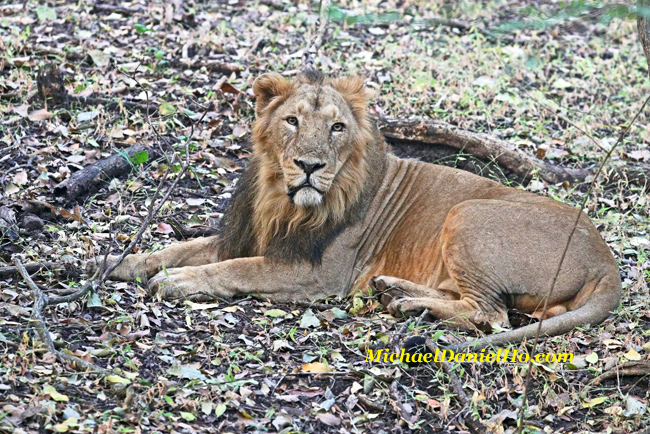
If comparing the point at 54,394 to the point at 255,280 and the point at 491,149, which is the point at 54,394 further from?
the point at 491,149

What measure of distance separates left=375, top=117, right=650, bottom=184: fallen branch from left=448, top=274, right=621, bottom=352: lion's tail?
228 centimetres

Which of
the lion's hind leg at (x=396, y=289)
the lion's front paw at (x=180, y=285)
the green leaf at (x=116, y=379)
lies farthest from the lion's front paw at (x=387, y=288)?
the green leaf at (x=116, y=379)

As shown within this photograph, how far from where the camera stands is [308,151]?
201 inches

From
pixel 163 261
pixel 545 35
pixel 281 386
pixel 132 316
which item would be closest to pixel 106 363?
pixel 132 316

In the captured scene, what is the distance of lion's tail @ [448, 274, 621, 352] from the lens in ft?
15.1

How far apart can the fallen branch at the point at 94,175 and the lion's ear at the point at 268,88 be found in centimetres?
115

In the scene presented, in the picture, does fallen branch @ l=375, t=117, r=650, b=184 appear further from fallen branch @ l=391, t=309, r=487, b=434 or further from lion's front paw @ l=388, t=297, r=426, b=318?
fallen branch @ l=391, t=309, r=487, b=434

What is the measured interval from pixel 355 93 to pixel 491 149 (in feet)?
6.45

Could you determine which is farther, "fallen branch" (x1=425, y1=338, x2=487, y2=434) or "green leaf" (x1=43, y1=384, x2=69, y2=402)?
"fallen branch" (x1=425, y1=338, x2=487, y2=434)

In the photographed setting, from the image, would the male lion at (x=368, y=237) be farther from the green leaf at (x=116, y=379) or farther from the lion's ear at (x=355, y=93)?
the green leaf at (x=116, y=379)

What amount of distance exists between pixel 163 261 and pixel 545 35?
6.79m

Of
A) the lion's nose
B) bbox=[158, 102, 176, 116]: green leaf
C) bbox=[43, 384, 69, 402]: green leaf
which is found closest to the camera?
bbox=[43, 384, 69, 402]: green leaf

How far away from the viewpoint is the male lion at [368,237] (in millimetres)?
5020

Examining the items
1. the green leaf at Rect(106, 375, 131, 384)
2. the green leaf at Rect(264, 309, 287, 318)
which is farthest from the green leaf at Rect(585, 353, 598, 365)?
the green leaf at Rect(106, 375, 131, 384)
